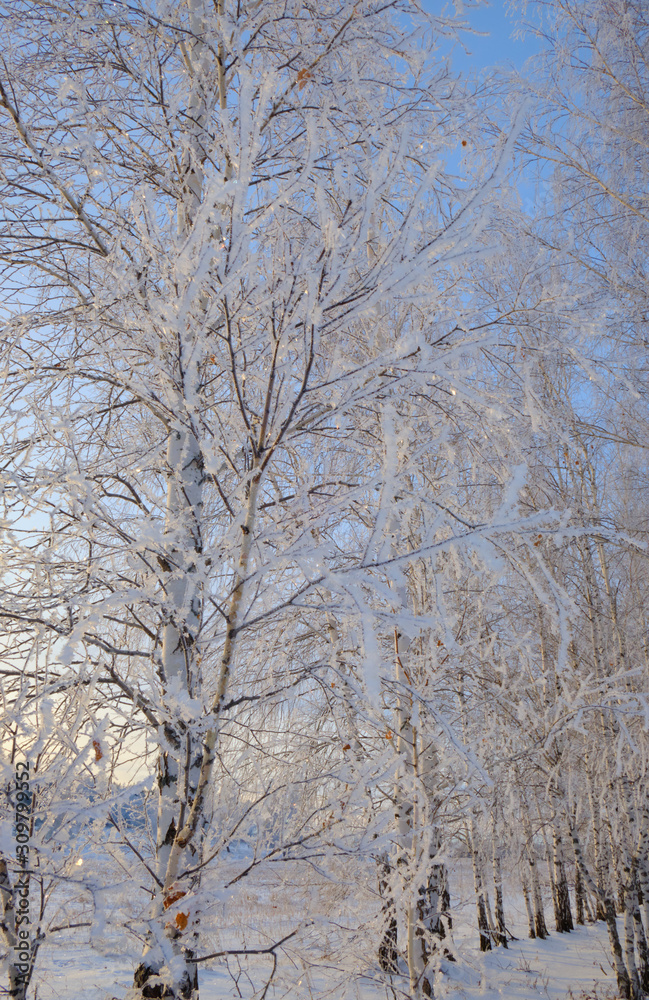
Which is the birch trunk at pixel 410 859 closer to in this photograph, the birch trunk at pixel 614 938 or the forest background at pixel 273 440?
the forest background at pixel 273 440

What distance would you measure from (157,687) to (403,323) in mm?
3664

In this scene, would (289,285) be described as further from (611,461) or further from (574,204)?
(611,461)

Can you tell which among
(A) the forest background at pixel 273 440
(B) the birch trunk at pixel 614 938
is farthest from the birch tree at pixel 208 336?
(B) the birch trunk at pixel 614 938

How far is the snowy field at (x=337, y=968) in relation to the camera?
1874 mm

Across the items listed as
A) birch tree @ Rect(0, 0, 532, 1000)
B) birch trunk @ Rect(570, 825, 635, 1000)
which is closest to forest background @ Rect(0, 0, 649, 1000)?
birch tree @ Rect(0, 0, 532, 1000)

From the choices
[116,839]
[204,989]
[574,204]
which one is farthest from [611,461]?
[204,989]

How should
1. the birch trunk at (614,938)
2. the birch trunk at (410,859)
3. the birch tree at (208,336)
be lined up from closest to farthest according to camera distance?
the birch tree at (208,336), the birch trunk at (410,859), the birch trunk at (614,938)

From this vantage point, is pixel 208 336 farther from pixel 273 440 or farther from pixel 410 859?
pixel 410 859

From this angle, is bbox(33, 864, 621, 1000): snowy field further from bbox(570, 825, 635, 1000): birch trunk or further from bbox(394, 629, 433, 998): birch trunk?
bbox(570, 825, 635, 1000): birch trunk

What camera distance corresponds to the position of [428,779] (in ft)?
15.8

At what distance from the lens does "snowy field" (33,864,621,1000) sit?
6.15 feet

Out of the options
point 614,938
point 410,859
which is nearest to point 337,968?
point 410,859

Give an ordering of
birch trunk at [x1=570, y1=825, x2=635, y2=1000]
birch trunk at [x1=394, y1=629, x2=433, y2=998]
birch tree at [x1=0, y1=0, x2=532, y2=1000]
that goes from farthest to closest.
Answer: birch trunk at [x1=570, y1=825, x2=635, y2=1000], birch trunk at [x1=394, y1=629, x2=433, y2=998], birch tree at [x1=0, y1=0, x2=532, y2=1000]

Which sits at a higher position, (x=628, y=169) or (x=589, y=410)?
(x=628, y=169)
